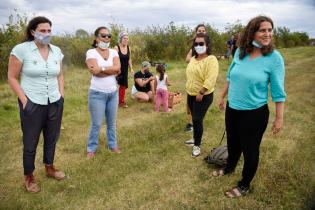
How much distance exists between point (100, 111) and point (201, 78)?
1672 mm

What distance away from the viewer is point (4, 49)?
439 inches

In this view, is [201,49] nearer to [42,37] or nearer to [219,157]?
[219,157]

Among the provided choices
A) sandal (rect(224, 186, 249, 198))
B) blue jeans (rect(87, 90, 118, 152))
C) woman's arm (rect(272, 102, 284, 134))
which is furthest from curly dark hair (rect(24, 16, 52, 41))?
sandal (rect(224, 186, 249, 198))

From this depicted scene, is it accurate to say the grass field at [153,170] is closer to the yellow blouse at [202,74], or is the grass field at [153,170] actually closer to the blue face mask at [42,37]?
the yellow blouse at [202,74]

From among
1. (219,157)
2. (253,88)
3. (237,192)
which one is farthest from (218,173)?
(253,88)

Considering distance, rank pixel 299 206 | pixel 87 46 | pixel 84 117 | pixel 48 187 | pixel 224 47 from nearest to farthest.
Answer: pixel 299 206 < pixel 48 187 < pixel 84 117 < pixel 87 46 < pixel 224 47

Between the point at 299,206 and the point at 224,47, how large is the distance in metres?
19.1

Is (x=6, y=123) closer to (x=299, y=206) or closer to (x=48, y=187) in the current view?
(x=48, y=187)

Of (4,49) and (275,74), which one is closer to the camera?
(275,74)

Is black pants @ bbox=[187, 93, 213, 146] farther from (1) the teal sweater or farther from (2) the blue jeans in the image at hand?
(2) the blue jeans

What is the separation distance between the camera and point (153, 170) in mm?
4699

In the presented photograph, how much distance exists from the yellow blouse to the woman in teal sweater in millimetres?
790

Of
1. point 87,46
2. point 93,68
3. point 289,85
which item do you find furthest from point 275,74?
point 87,46

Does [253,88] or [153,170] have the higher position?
[253,88]
